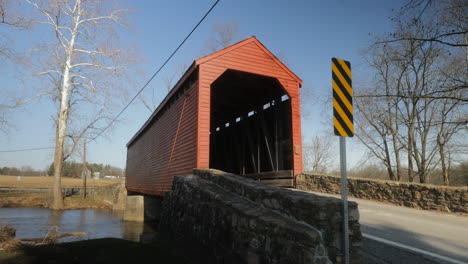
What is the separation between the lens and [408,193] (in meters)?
10.2

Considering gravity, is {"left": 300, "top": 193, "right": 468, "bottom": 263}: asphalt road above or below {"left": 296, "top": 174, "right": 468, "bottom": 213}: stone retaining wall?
below

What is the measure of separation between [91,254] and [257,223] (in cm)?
342

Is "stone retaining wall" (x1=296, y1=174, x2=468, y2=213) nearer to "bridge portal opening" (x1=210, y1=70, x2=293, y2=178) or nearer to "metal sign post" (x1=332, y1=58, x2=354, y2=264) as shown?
"bridge portal opening" (x1=210, y1=70, x2=293, y2=178)

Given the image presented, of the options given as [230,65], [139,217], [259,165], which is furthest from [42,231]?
[230,65]

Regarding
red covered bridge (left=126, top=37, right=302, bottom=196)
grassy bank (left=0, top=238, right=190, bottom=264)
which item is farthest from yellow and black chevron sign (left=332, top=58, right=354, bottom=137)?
red covered bridge (left=126, top=37, right=302, bottom=196)

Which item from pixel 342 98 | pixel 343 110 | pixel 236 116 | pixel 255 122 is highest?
pixel 236 116

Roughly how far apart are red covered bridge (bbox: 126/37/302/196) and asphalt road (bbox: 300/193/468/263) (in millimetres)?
2616

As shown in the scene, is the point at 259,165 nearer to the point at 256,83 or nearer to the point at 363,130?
the point at 256,83

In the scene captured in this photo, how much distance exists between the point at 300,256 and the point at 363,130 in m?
18.8

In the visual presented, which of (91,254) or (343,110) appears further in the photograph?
(91,254)

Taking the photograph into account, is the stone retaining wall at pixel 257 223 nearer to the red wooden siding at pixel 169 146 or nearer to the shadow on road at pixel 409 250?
the shadow on road at pixel 409 250

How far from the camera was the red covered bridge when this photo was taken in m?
8.36

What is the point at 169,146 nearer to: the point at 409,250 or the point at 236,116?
the point at 236,116

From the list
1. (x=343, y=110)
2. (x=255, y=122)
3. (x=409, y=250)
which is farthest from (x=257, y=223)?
(x=255, y=122)
